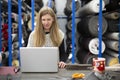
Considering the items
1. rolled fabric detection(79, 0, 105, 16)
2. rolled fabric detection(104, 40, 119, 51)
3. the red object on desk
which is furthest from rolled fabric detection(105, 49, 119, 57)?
the red object on desk

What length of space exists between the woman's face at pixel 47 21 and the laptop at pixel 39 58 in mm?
797

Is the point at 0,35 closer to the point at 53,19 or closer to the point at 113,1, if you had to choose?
the point at 53,19

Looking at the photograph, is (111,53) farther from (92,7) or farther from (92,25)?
(92,7)

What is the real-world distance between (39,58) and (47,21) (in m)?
0.83

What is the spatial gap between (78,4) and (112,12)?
49 centimetres

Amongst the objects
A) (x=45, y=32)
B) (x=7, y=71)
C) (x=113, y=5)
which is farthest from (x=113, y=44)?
(x=7, y=71)

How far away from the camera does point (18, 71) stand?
1.61m

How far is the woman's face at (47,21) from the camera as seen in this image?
2407 mm

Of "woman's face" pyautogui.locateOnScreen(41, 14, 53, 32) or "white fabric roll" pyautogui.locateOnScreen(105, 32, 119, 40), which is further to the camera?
"white fabric roll" pyautogui.locateOnScreen(105, 32, 119, 40)

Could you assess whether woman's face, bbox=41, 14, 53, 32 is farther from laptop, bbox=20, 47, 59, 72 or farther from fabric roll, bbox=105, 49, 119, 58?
fabric roll, bbox=105, 49, 119, 58

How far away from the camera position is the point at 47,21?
240 cm

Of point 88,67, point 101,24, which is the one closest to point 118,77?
point 88,67

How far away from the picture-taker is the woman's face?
241 cm

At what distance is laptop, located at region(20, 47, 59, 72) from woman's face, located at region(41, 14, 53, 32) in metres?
Answer: 0.80
